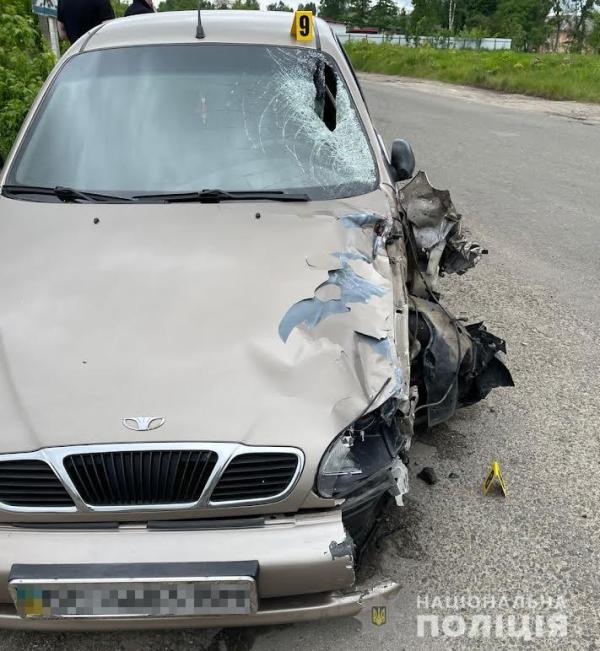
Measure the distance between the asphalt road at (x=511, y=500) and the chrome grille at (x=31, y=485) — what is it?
66 centimetres

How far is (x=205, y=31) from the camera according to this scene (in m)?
3.48

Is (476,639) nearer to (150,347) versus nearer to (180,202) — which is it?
(150,347)

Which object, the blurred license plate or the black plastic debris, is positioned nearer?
the blurred license plate

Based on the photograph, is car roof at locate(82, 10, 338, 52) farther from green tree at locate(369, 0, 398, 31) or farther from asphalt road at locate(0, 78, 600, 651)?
green tree at locate(369, 0, 398, 31)

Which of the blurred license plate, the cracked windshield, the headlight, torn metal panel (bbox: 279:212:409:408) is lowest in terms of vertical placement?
the blurred license plate

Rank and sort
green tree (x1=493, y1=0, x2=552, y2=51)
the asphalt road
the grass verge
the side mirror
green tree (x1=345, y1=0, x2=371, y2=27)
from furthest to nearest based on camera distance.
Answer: green tree (x1=345, y1=0, x2=371, y2=27) < green tree (x1=493, y1=0, x2=552, y2=51) < the grass verge < the side mirror < the asphalt road

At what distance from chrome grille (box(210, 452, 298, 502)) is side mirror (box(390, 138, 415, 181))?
1967 mm

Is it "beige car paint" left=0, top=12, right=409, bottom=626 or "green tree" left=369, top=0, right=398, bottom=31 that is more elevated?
"green tree" left=369, top=0, right=398, bottom=31

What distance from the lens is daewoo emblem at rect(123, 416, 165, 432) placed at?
1.92 meters

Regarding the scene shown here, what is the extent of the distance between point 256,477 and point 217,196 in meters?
1.39

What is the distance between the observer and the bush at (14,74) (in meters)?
5.70

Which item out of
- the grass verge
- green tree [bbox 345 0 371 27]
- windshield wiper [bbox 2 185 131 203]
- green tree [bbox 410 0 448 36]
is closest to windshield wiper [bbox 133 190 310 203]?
windshield wiper [bbox 2 185 131 203]

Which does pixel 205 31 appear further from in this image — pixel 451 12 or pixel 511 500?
pixel 451 12

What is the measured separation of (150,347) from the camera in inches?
84.7
